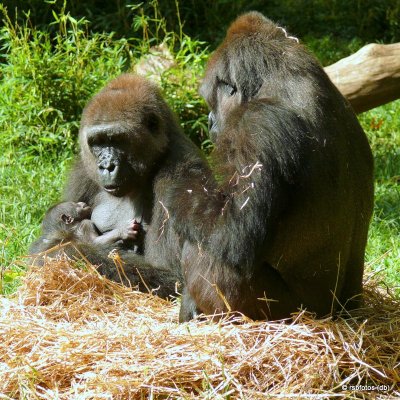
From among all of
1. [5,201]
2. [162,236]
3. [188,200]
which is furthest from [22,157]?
[188,200]

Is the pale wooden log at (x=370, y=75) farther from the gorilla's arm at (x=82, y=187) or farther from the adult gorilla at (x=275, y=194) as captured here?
the adult gorilla at (x=275, y=194)

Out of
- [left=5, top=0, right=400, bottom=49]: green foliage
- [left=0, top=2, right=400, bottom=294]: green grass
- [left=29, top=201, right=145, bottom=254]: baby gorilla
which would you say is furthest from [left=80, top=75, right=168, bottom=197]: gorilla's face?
[left=5, top=0, right=400, bottom=49]: green foliage

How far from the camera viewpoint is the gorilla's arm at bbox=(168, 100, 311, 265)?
3.68 meters

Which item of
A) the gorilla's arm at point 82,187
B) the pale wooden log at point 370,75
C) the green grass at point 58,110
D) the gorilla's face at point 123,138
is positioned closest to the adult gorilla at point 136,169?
the gorilla's face at point 123,138

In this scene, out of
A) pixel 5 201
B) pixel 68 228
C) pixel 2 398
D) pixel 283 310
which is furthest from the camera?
pixel 5 201

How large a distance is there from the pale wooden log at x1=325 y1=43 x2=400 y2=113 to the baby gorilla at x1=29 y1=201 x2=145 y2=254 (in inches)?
95.9

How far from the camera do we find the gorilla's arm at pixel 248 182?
3.68 metres

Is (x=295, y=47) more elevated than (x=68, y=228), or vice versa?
(x=295, y=47)

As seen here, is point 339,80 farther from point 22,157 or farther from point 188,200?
point 188,200

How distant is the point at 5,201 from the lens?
6355mm

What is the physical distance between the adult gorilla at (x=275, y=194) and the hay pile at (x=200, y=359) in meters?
0.19

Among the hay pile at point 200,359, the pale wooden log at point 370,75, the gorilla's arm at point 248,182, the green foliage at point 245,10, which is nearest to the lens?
the hay pile at point 200,359

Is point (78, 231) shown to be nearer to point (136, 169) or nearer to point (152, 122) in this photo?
point (136, 169)

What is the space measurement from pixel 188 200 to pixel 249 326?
0.64 meters
